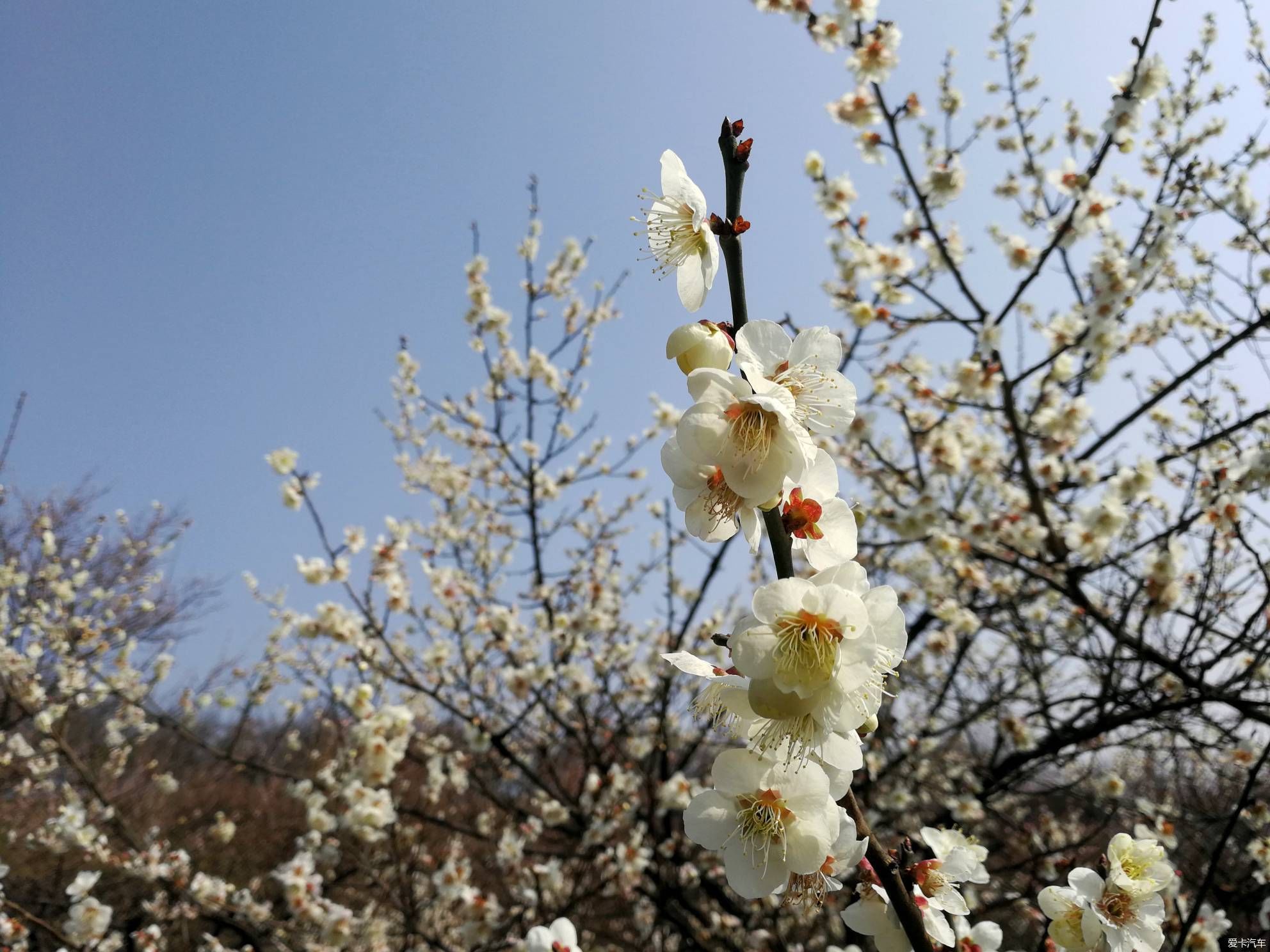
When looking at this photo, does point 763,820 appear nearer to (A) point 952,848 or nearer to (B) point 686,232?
(A) point 952,848

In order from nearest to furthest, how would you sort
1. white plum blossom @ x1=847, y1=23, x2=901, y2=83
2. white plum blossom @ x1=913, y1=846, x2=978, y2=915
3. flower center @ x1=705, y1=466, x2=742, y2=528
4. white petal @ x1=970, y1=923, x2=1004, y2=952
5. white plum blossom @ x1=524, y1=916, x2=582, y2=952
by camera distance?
flower center @ x1=705, y1=466, x2=742, y2=528 → white plum blossom @ x1=913, y1=846, x2=978, y2=915 → white petal @ x1=970, y1=923, x2=1004, y2=952 → white plum blossom @ x1=524, y1=916, x2=582, y2=952 → white plum blossom @ x1=847, y1=23, x2=901, y2=83

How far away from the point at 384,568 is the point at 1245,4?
682cm

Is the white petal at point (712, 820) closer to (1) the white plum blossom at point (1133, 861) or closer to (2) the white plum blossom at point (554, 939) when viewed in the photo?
(1) the white plum blossom at point (1133, 861)

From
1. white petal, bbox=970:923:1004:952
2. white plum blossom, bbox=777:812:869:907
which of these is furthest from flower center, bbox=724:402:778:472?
white petal, bbox=970:923:1004:952

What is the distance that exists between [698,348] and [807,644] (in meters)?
0.41

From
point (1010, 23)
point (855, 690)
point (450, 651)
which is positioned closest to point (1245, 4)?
point (1010, 23)

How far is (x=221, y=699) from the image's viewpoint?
664 centimetres

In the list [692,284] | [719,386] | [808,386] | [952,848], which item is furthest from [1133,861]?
[692,284]

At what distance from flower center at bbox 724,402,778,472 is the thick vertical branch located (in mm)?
93

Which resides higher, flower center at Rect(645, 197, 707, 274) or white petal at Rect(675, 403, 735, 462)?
flower center at Rect(645, 197, 707, 274)

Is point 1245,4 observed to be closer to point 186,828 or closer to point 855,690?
point 855,690

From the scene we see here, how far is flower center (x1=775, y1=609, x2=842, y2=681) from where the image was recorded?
0.79 meters

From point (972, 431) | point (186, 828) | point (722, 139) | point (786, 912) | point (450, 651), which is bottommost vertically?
point (186, 828)

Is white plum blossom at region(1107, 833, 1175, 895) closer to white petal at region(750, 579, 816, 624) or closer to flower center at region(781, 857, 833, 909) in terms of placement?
flower center at region(781, 857, 833, 909)
